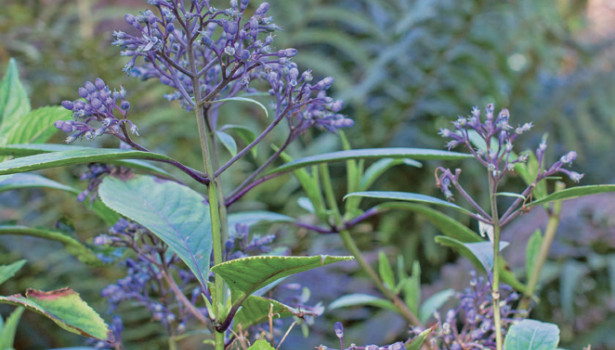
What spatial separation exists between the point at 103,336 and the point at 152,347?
54.9 inches

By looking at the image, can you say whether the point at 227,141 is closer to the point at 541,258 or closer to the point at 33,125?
the point at 33,125

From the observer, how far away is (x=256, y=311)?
1.18 feet

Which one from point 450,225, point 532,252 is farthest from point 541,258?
point 450,225

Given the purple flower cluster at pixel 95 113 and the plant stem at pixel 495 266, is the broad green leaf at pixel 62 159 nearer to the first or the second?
the purple flower cluster at pixel 95 113

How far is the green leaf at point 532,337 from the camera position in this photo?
0.34 metres

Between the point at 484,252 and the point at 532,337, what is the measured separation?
0.07 m

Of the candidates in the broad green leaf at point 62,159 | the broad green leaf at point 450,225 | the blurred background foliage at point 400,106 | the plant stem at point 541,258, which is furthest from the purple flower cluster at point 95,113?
the blurred background foliage at point 400,106

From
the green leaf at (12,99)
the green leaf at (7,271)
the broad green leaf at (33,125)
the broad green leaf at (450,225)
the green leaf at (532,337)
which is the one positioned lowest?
the green leaf at (532,337)

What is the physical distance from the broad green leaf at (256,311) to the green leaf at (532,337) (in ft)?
0.47

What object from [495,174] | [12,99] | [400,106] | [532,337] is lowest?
[532,337]

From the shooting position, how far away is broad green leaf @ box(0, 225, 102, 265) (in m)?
0.47

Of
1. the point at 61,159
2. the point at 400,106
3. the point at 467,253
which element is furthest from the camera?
the point at 400,106

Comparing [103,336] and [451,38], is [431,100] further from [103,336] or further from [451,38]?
[103,336]

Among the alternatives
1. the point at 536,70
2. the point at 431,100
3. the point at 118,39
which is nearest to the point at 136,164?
the point at 118,39
